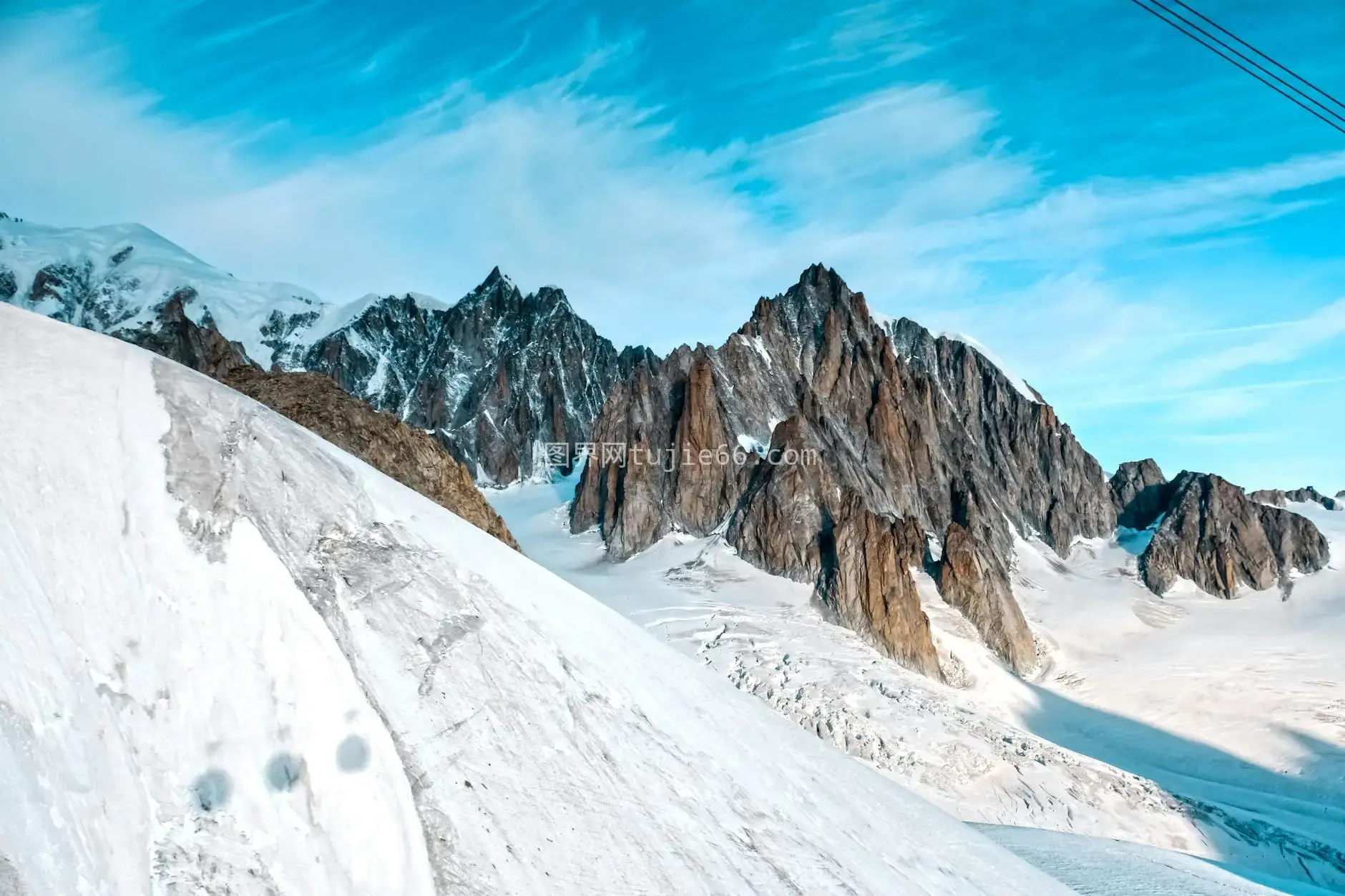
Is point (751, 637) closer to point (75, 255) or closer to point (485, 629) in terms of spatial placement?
point (485, 629)

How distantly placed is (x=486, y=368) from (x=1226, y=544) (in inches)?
2998

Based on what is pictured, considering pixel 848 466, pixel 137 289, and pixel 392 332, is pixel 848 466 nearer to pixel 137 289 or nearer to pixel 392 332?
pixel 392 332

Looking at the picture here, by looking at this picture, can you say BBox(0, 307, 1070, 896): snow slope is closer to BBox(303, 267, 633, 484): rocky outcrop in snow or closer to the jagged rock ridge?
the jagged rock ridge

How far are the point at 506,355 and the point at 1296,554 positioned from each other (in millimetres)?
78834

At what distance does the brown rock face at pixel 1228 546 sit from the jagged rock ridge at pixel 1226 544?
0.06 metres

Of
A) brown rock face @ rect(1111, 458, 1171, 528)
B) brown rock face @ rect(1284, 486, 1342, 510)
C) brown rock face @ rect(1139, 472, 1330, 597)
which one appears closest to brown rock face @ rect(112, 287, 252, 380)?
brown rock face @ rect(1139, 472, 1330, 597)

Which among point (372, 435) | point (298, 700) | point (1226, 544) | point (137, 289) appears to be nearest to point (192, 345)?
point (137, 289)

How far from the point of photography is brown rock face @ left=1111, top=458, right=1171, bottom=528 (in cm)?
8406

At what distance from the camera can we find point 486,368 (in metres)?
95.6

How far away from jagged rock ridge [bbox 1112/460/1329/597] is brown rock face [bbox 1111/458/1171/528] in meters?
10.1

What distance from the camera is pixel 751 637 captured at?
33.7 m

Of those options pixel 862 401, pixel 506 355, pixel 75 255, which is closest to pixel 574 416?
pixel 506 355

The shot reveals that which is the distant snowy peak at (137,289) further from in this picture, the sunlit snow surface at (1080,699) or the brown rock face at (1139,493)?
the brown rock face at (1139,493)

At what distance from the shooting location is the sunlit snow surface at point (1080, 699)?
79.4ft
